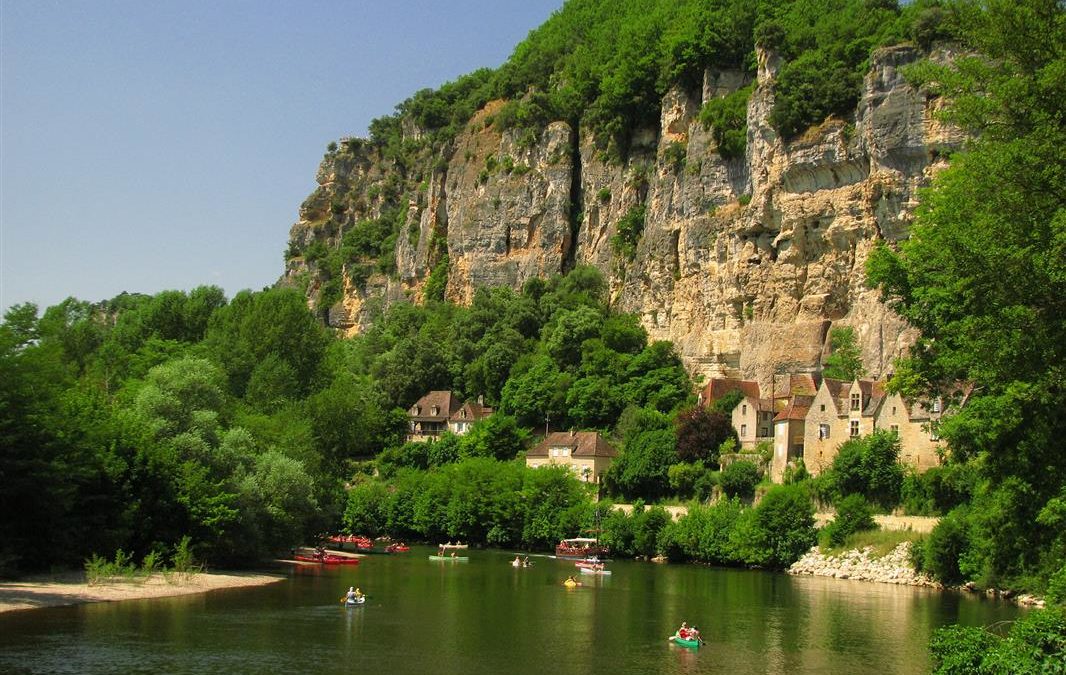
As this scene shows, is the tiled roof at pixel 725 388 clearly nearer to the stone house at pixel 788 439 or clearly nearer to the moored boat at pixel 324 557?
the stone house at pixel 788 439

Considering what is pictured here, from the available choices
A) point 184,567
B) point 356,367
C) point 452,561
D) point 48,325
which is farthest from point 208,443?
point 356,367

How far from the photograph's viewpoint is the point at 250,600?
3756 centimetres

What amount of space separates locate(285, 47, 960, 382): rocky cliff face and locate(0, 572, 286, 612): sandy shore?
33.7 meters

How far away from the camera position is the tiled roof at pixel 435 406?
82.1 meters

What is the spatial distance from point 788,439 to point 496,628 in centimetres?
2908

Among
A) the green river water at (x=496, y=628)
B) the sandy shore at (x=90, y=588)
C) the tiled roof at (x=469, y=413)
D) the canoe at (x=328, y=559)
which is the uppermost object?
the tiled roof at (x=469, y=413)

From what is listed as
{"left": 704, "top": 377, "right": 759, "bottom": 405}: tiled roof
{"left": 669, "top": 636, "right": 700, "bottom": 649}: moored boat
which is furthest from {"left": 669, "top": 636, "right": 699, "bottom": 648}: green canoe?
{"left": 704, "top": 377, "right": 759, "bottom": 405}: tiled roof

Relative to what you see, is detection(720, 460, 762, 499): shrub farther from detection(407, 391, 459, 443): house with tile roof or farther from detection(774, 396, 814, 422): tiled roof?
detection(407, 391, 459, 443): house with tile roof

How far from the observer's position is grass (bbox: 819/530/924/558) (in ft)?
161

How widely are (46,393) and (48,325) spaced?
7.49 feet

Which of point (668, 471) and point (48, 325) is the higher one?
point (48, 325)

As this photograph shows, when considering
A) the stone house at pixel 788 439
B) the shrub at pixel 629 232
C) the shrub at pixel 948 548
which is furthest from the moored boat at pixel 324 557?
the shrub at pixel 629 232

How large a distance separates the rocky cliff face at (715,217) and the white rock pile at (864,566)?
1348cm

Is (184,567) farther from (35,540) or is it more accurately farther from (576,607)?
(576,607)
